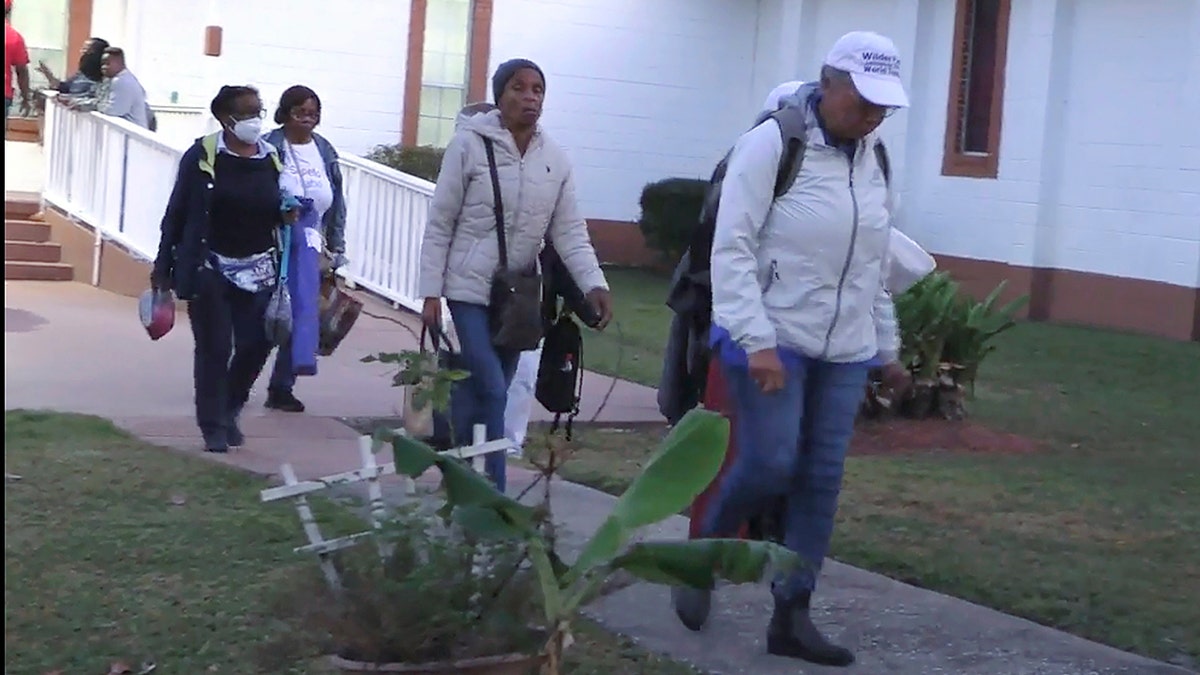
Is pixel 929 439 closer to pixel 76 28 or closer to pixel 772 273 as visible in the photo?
pixel 772 273

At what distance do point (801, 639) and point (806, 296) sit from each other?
102cm

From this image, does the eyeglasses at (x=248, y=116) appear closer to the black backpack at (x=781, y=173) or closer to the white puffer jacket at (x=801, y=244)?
the black backpack at (x=781, y=173)

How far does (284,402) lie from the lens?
9.62 meters

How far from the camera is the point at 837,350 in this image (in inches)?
205

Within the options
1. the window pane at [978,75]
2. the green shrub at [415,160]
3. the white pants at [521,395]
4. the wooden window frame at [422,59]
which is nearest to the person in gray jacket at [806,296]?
the white pants at [521,395]

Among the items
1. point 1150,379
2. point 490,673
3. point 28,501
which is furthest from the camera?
point 1150,379

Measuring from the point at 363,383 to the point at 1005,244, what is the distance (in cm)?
839

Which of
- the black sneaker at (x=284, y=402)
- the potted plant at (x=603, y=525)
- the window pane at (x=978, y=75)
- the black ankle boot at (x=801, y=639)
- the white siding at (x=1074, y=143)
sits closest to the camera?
the potted plant at (x=603, y=525)

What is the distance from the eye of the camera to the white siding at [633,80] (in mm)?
19188

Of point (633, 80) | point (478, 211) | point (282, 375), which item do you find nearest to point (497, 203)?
point (478, 211)

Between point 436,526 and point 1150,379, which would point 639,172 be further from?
point 436,526

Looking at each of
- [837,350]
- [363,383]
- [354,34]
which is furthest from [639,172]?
[837,350]

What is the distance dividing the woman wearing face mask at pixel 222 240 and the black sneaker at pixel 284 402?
1.25 m

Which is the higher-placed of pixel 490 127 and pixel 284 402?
pixel 490 127
